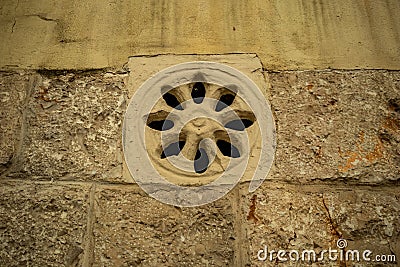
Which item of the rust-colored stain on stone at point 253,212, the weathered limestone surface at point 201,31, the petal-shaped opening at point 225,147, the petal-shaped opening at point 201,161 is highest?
the weathered limestone surface at point 201,31

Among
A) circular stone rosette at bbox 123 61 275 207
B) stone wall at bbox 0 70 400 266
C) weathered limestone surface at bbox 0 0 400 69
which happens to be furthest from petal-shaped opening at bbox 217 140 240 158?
weathered limestone surface at bbox 0 0 400 69

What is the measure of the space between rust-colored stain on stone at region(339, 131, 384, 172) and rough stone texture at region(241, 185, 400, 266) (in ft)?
0.33

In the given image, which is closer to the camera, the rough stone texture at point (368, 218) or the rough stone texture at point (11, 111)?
the rough stone texture at point (368, 218)

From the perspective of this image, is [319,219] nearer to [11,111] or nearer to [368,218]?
[368,218]

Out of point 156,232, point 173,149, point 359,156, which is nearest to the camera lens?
point 156,232

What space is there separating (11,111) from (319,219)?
4.37 ft

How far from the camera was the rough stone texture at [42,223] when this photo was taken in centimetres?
158

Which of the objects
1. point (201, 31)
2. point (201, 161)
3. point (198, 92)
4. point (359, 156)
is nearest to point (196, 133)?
point (201, 161)

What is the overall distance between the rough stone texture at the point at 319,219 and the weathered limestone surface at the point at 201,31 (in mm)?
585

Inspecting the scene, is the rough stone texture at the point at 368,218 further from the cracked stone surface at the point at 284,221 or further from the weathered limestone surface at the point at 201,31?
the weathered limestone surface at the point at 201,31

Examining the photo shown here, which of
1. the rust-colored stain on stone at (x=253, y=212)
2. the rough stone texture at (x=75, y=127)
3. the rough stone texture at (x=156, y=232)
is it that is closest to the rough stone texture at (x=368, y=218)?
the rust-colored stain on stone at (x=253, y=212)

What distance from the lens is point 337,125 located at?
5.90 feet

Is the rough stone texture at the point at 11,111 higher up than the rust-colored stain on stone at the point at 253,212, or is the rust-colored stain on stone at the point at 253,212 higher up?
the rough stone texture at the point at 11,111

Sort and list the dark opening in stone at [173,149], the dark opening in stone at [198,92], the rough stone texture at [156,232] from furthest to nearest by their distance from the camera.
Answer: the dark opening in stone at [198,92] → the dark opening in stone at [173,149] → the rough stone texture at [156,232]
